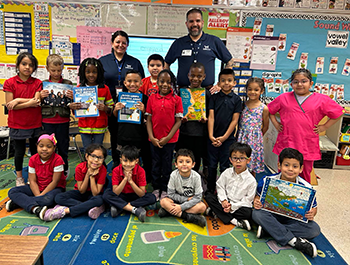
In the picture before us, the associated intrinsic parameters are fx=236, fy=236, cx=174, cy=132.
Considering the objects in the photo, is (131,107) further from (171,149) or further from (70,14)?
(70,14)

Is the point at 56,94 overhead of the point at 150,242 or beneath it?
overhead

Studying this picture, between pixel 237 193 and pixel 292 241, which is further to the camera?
pixel 237 193

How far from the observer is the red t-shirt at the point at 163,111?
246 centimetres

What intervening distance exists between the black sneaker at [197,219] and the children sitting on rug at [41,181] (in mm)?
1338

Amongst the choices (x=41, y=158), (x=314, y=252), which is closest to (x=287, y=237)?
(x=314, y=252)

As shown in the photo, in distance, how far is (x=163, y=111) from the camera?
2.46 metres

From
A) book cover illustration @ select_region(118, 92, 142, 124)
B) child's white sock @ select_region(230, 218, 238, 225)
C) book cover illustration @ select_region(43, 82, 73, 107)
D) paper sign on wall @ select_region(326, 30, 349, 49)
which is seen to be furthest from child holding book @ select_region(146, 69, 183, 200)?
paper sign on wall @ select_region(326, 30, 349, 49)

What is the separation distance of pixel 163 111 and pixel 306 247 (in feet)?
5.66

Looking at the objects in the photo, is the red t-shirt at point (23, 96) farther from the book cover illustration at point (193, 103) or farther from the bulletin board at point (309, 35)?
the bulletin board at point (309, 35)

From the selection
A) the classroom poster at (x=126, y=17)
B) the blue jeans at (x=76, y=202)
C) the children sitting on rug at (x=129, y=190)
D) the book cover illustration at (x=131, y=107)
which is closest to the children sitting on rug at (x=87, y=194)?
the blue jeans at (x=76, y=202)

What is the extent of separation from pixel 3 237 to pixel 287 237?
6.48 ft

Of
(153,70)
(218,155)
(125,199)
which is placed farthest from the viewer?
(153,70)

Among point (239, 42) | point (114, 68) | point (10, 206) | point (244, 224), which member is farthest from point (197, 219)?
point (239, 42)

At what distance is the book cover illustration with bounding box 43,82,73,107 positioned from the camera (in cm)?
260
